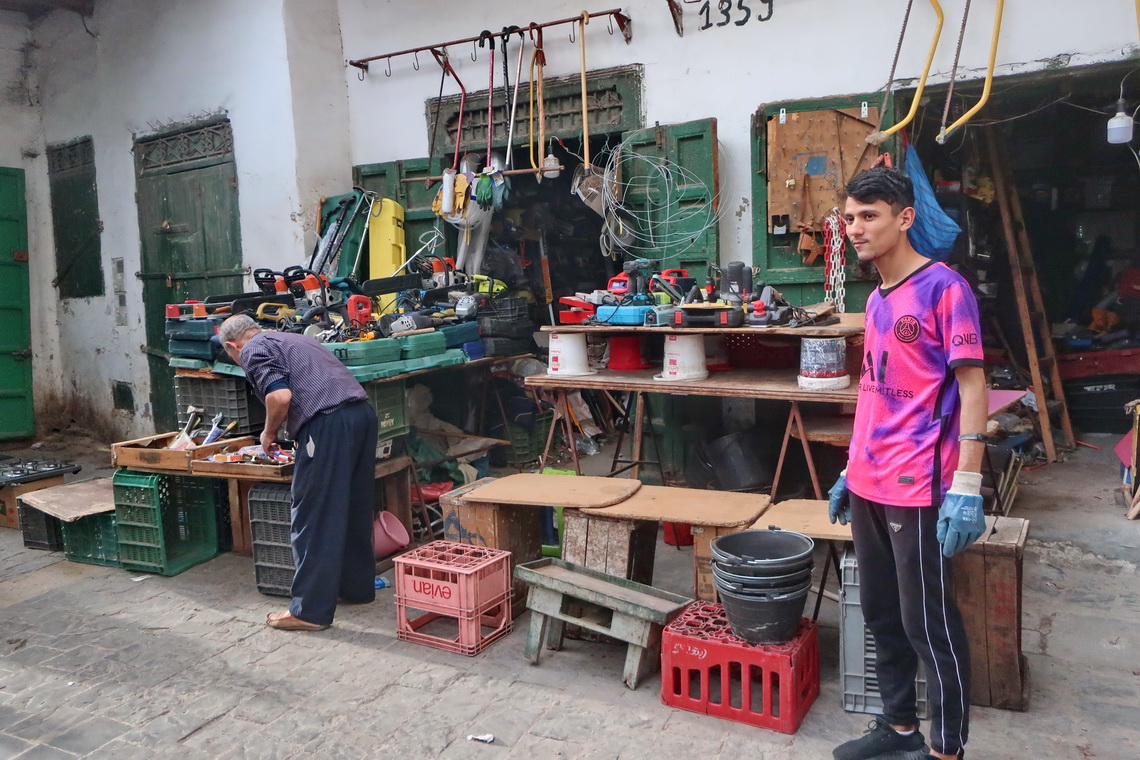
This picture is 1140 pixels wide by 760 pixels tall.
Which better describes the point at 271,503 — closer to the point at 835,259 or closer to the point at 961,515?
the point at 961,515

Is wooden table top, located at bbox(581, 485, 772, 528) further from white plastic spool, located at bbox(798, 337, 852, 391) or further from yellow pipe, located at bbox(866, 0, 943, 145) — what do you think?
yellow pipe, located at bbox(866, 0, 943, 145)

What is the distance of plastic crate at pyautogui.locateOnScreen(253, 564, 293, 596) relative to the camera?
5016 mm

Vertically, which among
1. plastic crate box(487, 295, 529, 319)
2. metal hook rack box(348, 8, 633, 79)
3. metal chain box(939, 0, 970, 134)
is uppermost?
metal hook rack box(348, 8, 633, 79)

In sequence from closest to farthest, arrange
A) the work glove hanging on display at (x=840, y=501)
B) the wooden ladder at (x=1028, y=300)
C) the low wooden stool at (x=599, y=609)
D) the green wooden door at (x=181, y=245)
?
the work glove hanging on display at (x=840, y=501)
the low wooden stool at (x=599, y=609)
the wooden ladder at (x=1028, y=300)
the green wooden door at (x=181, y=245)

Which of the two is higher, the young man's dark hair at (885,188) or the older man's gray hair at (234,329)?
the young man's dark hair at (885,188)

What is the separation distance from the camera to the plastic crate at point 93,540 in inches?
225

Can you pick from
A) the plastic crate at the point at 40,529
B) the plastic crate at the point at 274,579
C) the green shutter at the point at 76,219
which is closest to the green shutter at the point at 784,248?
the plastic crate at the point at 274,579

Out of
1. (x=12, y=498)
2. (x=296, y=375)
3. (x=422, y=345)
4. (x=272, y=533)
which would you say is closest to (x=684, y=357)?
(x=422, y=345)

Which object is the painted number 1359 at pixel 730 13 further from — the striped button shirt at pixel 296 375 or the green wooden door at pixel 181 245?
the green wooden door at pixel 181 245

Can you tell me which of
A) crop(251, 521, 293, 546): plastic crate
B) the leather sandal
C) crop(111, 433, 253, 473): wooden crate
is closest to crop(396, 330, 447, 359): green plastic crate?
crop(111, 433, 253, 473): wooden crate

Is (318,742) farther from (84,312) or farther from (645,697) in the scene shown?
(84,312)

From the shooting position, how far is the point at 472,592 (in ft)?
13.6

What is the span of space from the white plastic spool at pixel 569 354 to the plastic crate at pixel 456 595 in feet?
5.17

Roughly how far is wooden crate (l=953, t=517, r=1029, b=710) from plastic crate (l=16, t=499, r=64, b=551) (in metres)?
5.83
